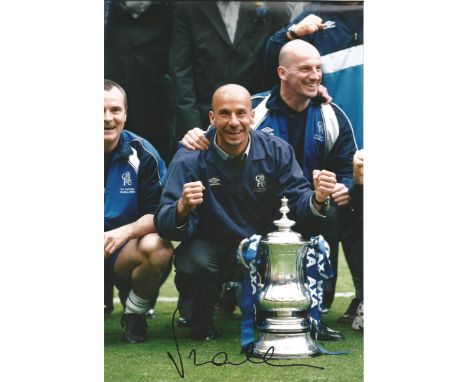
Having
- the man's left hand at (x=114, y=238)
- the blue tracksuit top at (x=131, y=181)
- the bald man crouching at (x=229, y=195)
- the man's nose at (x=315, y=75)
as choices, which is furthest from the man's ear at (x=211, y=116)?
the man's left hand at (x=114, y=238)

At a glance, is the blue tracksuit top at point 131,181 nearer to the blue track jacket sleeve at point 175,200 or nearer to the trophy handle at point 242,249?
the blue track jacket sleeve at point 175,200

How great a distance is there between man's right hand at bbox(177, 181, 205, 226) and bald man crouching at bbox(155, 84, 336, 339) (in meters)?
0.04

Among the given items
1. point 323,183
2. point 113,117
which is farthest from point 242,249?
point 113,117

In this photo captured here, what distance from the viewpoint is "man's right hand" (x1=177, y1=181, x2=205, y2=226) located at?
4762 mm

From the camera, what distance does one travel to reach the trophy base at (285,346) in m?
4.68

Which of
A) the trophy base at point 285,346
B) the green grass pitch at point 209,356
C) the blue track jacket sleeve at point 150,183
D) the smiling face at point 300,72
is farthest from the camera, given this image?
the smiling face at point 300,72

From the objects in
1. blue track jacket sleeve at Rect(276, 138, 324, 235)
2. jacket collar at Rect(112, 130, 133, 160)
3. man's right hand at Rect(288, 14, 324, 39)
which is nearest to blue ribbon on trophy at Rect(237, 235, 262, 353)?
blue track jacket sleeve at Rect(276, 138, 324, 235)

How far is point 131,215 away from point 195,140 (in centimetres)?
45

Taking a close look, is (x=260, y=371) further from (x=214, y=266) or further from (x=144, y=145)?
(x=144, y=145)

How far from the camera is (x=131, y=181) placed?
492 cm

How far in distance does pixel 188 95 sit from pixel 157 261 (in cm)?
82

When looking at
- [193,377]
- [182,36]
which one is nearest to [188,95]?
[182,36]

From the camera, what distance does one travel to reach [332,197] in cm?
489

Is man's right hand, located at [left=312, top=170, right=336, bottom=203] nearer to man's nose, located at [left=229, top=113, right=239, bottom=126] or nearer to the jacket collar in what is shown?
man's nose, located at [left=229, top=113, right=239, bottom=126]
